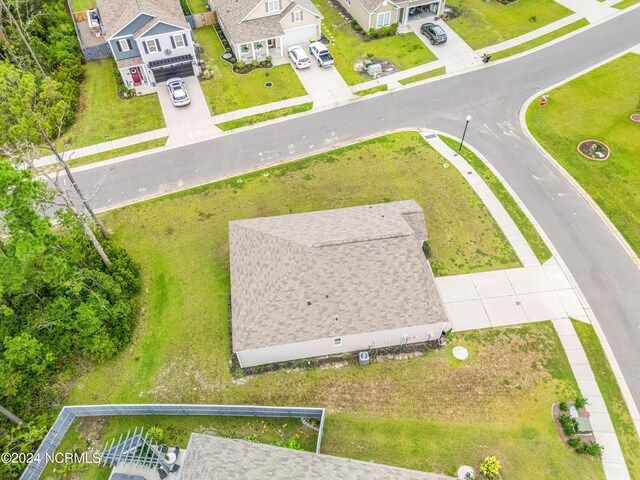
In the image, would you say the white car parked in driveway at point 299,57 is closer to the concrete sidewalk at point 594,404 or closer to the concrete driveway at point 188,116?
the concrete driveway at point 188,116

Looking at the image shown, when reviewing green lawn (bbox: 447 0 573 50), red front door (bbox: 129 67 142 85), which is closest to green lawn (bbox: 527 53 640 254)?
green lawn (bbox: 447 0 573 50)

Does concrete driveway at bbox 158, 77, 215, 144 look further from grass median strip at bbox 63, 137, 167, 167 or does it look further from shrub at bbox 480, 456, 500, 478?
shrub at bbox 480, 456, 500, 478

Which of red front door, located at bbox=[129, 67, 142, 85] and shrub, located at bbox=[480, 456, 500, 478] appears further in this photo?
red front door, located at bbox=[129, 67, 142, 85]

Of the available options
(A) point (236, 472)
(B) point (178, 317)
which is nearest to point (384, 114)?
(B) point (178, 317)

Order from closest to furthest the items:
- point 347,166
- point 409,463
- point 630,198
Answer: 1. point 409,463
2. point 630,198
3. point 347,166

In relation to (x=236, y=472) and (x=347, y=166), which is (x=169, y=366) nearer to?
(x=236, y=472)

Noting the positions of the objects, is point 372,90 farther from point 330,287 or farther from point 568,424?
point 568,424
